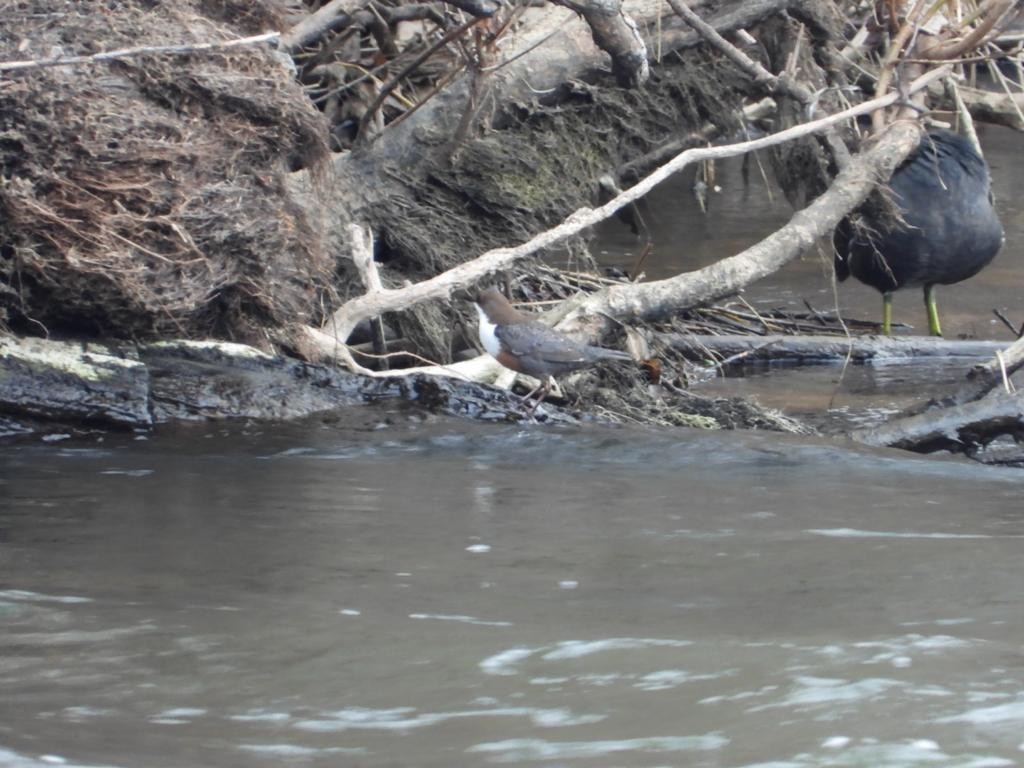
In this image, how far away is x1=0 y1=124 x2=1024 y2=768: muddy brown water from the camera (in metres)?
2.50

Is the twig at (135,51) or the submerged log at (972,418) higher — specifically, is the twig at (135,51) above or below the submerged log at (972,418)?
above

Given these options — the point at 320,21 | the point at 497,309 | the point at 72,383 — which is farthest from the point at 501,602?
the point at 320,21

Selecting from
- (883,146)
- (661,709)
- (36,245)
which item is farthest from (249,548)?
(883,146)

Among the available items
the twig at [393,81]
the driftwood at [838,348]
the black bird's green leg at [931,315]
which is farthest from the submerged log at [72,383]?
the black bird's green leg at [931,315]

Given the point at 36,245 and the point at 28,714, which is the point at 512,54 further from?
the point at 28,714

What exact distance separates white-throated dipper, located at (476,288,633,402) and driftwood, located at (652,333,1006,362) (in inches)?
94.3

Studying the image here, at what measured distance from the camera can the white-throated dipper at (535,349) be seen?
20.0ft

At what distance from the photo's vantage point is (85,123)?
222 inches

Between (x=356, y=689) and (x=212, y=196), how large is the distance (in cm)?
356

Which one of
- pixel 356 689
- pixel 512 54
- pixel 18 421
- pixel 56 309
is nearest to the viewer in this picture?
pixel 356 689

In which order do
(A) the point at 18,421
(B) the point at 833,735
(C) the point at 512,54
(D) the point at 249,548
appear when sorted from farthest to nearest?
(C) the point at 512,54 → (A) the point at 18,421 → (D) the point at 249,548 → (B) the point at 833,735

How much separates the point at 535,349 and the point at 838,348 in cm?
312

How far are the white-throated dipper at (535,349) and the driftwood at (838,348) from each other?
2.39 meters

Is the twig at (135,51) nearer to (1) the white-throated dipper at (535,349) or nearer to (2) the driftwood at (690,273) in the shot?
(1) the white-throated dipper at (535,349)
